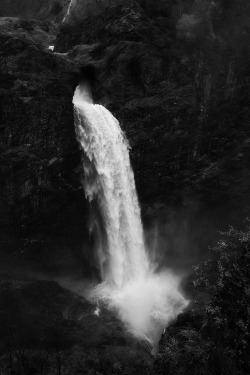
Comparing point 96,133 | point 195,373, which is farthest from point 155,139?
point 195,373

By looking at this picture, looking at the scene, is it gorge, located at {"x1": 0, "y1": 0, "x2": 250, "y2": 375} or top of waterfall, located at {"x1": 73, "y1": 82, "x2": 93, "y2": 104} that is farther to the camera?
top of waterfall, located at {"x1": 73, "y1": 82, "x2": 93, "y2": 104}

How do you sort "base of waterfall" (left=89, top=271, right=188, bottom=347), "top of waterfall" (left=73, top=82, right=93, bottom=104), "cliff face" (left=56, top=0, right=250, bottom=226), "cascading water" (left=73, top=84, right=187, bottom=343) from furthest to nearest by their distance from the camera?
"top of waterfall" (left=73, top=82, right=93, bottom=104) → "cliff face" (left=56, top=0, right=250, bottom=226) → "cascading water" (left=73, top=84, right=187, bottom=343) → "base of waterfall" (left=89, top=271, right=188, bottom=347)

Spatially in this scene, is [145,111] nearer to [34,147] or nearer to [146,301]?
[34,147]

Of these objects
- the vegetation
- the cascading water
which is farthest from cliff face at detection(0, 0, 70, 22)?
the vegetation

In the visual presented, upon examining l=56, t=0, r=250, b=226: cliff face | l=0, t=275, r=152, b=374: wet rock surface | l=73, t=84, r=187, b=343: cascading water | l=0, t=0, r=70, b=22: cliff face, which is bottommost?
l=0, t=275, r=152, b=374: wet rock surface

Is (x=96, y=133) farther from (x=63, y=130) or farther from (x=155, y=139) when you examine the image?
(x=155, y=139)

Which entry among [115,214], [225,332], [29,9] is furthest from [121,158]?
[29,9]

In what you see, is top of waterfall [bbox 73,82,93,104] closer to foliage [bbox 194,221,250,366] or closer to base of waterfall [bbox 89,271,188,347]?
base of waterfall [bbox 89,271,188,347]
